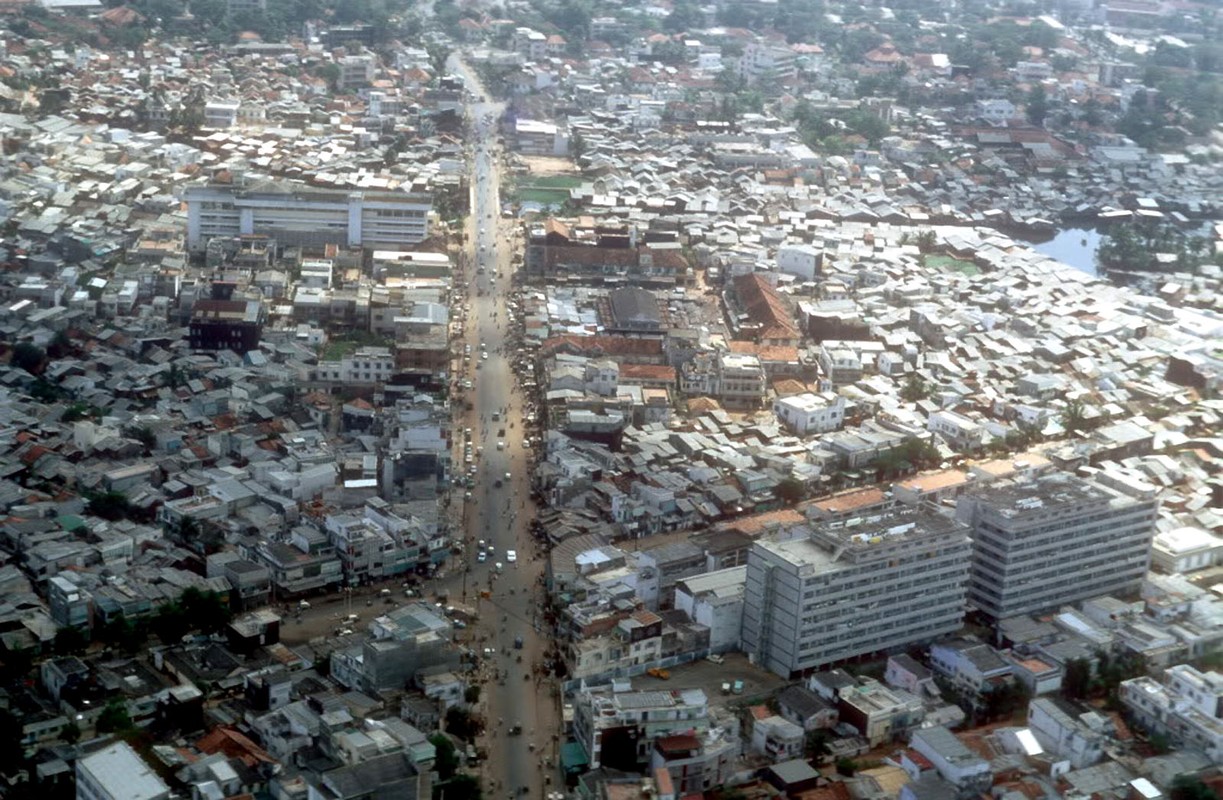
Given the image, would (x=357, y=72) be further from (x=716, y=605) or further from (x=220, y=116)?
(x=716, y=605)

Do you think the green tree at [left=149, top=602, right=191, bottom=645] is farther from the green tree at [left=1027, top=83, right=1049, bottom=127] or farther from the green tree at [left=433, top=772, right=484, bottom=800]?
the green tree at [left=1027, top=83, right=1049, bottom=127]

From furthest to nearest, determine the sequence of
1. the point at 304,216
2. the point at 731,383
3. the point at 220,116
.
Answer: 1. the point at 220,116
2. the point at 304,216
3. the point at 731,383

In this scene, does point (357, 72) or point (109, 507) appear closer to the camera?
point (109, 507)

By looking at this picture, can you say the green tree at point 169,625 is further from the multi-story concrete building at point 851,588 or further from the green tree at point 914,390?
the green tree at point 914,390

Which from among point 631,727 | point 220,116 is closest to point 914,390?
point 631,727

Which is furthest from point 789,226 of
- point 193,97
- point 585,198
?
point 193,97

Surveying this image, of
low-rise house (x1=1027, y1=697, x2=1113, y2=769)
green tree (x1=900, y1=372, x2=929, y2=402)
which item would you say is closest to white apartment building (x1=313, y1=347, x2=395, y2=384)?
green tree (x1=900, y1=372, x2=929, y2=402)
